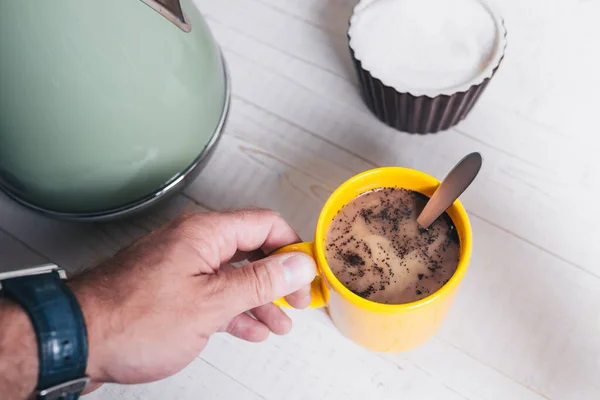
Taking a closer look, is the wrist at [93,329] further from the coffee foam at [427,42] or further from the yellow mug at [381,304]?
the coffee foam at [427,42]

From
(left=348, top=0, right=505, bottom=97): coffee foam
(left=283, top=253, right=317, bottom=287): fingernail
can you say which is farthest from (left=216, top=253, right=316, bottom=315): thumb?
(left=348, top=0, right=505, bottom=97): coffee foam

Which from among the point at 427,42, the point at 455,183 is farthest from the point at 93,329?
the point at 427,42

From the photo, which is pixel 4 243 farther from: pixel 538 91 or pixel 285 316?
pixel 538 91

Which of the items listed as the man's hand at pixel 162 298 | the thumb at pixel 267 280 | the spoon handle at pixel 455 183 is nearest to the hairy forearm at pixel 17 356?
the man's hand at pixel 162 298

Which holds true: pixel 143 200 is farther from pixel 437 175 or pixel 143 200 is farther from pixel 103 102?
pixel 437 175

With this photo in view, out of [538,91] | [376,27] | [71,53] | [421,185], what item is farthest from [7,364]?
[538,91]

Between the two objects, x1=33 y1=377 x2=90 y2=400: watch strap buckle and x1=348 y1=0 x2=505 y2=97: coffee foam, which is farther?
x1=348 y1=0 x2=505 y2=97: coffee foam

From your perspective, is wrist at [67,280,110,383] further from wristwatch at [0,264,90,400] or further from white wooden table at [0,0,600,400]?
white wooden table at [0,0,600,400]
